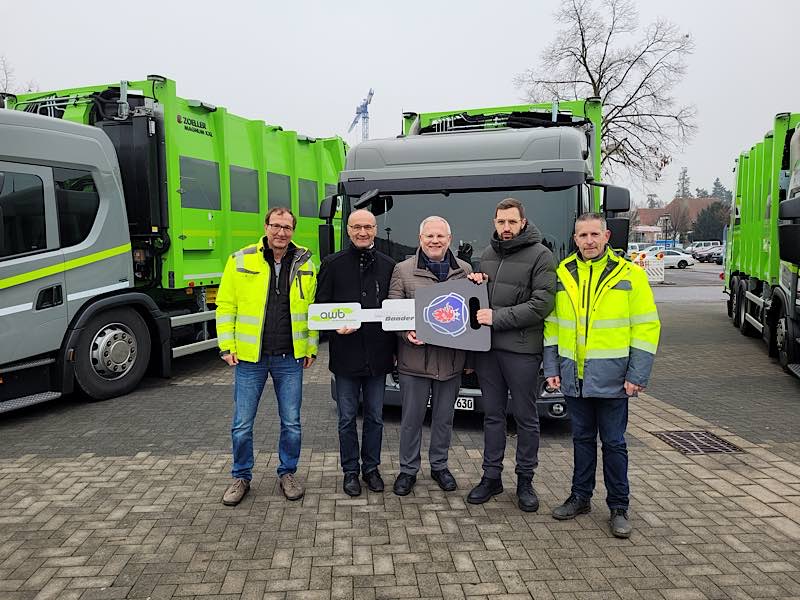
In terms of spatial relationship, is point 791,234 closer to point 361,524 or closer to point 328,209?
point 328,209

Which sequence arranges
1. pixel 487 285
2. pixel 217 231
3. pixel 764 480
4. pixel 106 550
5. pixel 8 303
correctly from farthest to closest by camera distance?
1. pixel 217 231
2. pixel 8 303
3. pixel 764 480
4. pixel 487 285
5. pixel 106 550

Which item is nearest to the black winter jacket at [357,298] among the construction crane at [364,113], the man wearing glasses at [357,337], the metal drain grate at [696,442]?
the man wearing glasses at [357,337]

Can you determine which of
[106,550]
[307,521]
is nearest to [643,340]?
[307,521]

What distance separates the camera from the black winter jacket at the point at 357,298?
Answer: 13.2 ft

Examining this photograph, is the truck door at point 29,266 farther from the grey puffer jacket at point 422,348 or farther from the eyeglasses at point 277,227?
the grey puffer jacket at point 422,348

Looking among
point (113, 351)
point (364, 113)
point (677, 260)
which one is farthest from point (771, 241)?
point (364, 113)

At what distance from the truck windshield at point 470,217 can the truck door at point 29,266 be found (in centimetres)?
326

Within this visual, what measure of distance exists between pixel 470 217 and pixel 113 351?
4.26 metres

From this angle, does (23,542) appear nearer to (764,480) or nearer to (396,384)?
(396,384)

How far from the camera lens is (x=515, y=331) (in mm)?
3812

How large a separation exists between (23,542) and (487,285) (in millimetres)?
3103

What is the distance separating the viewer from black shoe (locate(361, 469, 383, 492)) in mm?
4154

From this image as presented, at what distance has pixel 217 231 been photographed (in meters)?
8.35

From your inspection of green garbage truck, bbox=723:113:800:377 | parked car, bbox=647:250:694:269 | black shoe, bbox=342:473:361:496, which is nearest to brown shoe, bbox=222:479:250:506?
black shoe, bbox=342:473:361:496
